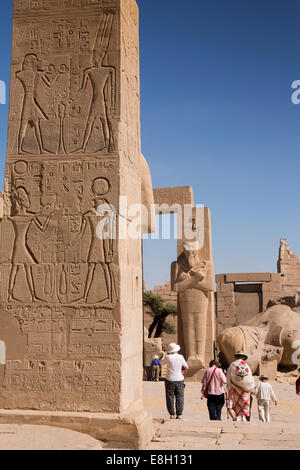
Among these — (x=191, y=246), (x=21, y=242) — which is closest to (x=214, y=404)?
(x=21, y=242)

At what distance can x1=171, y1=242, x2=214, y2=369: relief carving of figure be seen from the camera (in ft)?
40.6

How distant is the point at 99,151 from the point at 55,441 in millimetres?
2391

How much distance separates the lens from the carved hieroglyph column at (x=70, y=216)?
168 inches

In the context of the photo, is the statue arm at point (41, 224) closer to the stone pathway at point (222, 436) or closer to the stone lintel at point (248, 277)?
the stone pathway at point (222, 436)

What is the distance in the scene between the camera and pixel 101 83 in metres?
4.52

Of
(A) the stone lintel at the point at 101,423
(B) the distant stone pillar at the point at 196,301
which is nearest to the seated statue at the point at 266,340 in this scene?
(B) the distant stone pillar at the point at 196,301

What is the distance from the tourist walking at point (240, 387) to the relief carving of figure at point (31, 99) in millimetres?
3579

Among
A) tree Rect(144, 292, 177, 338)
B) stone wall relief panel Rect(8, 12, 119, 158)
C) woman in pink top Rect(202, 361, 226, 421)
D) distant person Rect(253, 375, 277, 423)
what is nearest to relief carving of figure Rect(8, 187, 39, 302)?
stone wall relief panel Rect(8, 12, 119, 158)

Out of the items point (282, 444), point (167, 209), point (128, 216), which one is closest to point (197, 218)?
point (167, 209)

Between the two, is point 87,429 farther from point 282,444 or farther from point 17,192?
point 17,192

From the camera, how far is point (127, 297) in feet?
14.6

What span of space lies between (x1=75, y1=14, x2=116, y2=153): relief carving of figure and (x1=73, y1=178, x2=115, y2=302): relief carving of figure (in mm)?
Result: 398

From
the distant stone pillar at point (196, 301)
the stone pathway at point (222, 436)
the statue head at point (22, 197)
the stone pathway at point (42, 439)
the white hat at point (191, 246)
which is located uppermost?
the white hat at point (191, 246)

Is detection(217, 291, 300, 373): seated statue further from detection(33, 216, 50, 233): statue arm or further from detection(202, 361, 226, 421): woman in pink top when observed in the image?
detection(33, 216, 50, 233): statue arm
